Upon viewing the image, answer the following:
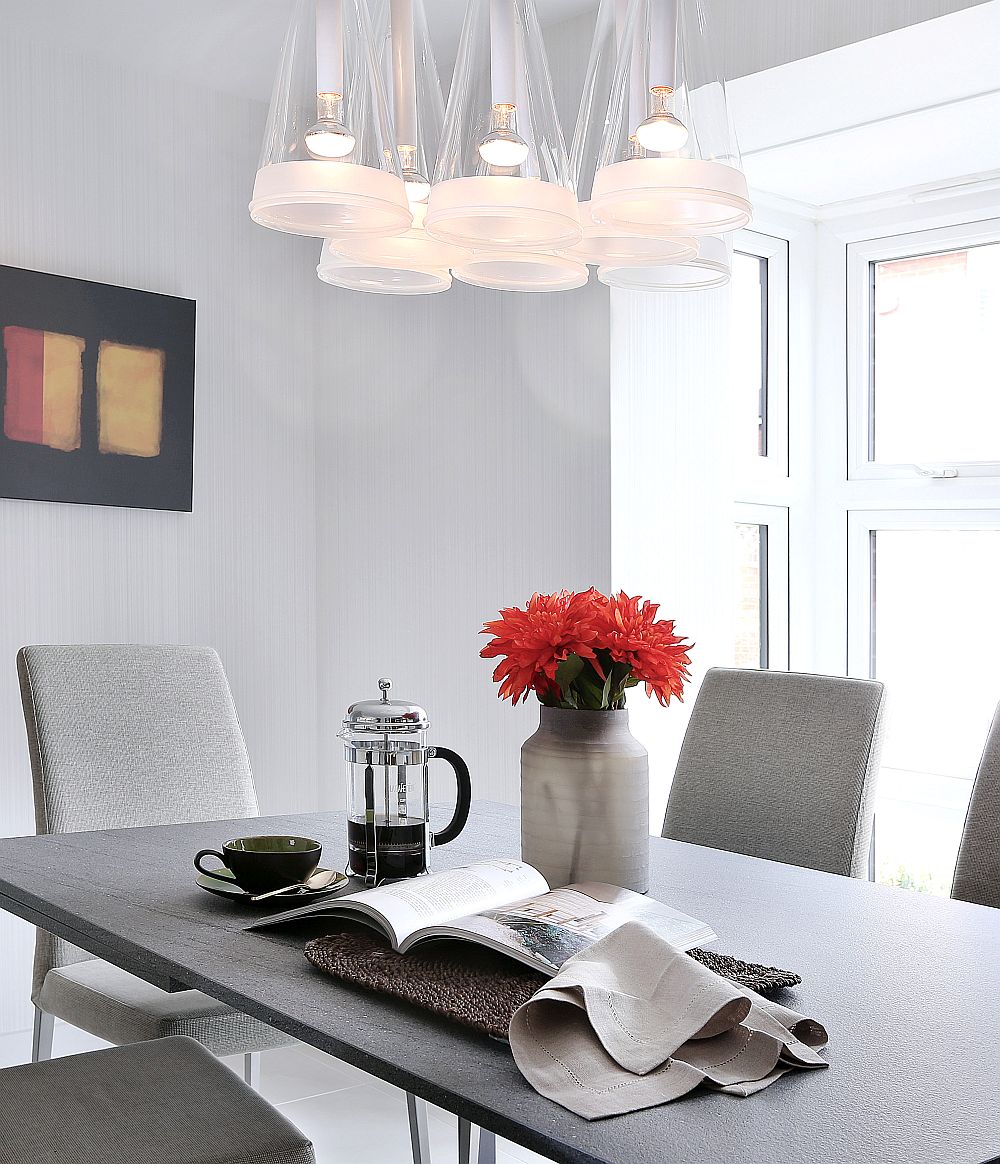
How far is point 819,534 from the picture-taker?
312cm

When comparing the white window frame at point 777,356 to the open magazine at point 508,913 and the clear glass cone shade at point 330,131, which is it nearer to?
the clear glass cone shade at point 330,131

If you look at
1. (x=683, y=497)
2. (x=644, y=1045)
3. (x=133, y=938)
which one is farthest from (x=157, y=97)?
(x=644, y=1045)

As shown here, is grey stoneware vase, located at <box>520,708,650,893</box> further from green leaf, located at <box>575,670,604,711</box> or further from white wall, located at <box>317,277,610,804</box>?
white wall, located at <box>317,277,610,804</box>

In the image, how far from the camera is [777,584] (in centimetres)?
306

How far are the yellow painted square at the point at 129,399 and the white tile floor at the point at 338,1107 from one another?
1400mm

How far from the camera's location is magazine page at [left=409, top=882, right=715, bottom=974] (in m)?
1.13

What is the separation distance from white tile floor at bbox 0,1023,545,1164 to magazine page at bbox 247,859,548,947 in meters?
1.19

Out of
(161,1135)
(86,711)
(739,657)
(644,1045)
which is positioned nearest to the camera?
(644,1045)

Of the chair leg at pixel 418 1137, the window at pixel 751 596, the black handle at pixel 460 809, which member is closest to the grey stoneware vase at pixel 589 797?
the black handle at pixel 460 809

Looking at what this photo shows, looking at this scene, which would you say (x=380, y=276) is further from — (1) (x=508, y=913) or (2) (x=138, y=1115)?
(2) (x=138, y=1115)

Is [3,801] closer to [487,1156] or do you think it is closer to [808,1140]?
[487,1156]

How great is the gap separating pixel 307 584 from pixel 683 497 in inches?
46.3

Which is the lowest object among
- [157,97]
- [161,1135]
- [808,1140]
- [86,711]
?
[161,1135]

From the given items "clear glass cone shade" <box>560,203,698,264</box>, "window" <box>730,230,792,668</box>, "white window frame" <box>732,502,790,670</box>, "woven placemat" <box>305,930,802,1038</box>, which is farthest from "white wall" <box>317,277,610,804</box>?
"woven placemat" <box>305,930,802,1038</box>
